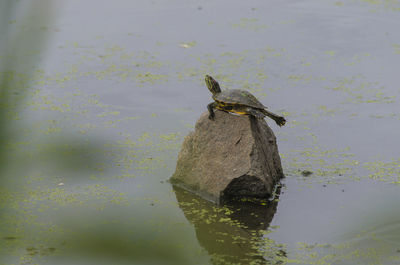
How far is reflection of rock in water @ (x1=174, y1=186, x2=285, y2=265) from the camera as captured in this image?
3461 mm

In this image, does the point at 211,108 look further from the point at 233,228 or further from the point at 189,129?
the point at 189,129

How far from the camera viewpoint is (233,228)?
3816mm

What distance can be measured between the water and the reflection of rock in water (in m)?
0.01

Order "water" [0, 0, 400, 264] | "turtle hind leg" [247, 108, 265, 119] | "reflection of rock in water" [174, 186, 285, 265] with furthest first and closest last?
1. "turtle hind leg" [247, 108, 265, 119]
2. "reflection of rock in water" [174, 186, 285, 265]
3. "water" [0, 0, 400, 264]

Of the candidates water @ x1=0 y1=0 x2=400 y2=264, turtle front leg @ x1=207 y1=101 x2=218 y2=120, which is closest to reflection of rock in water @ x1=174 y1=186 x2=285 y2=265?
water @ x1=0 y1=0 x2=400 y2=264

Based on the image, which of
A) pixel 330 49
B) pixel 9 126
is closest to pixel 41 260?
pixel 9 126

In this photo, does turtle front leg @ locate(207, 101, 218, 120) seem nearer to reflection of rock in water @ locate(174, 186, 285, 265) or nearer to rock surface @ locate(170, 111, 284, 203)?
→ rock surface @ locate(170, 111, 284, 203)

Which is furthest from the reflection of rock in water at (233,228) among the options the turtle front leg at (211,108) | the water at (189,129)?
the turtle front leg at (211,108)

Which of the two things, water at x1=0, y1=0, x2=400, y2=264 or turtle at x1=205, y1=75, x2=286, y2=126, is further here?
turtle at x1=205, y1=75, x2=286, y2=126

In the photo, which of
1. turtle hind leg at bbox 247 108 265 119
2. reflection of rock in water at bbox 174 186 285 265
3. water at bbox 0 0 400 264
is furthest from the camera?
turtle hind leg at bbox 247 108 265 119

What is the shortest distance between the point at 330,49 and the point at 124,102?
2964 millimetres

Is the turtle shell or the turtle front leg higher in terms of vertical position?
the turtle shell

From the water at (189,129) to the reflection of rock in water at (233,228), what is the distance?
0.01 metres

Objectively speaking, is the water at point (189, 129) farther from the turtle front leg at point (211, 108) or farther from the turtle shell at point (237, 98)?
the turtle shell at point (237, 98)
